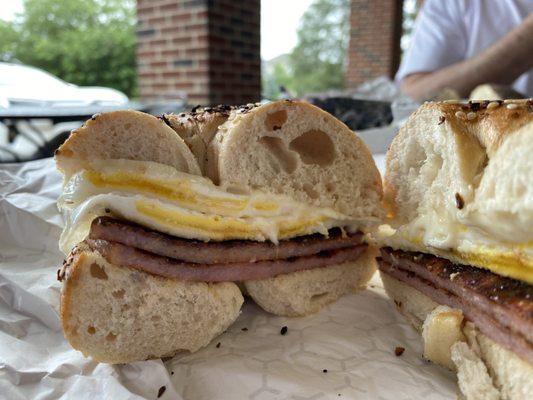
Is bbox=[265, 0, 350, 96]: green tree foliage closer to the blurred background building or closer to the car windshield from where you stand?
the blurred background building

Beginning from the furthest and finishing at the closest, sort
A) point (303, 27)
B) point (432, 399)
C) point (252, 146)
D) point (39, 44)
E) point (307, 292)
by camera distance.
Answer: point (303, 27) < point (39, 44) < point (307, 292) < point (252, 146) < point (432, 399)

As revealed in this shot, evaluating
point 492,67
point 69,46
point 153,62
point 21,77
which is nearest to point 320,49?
point 69,46

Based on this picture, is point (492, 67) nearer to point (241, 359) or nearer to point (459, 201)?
point (459, 201)

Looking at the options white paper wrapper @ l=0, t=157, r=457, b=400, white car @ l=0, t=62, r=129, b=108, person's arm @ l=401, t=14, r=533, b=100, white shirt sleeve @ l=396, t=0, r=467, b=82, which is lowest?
white paper wrapper @ l=0, t=157, r=457, b=400

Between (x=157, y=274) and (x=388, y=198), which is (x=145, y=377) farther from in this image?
(x=388, y=198)

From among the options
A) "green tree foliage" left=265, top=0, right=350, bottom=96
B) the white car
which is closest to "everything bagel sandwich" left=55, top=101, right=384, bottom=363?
the white car

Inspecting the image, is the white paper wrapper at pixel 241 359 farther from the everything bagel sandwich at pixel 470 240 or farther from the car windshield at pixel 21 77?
the car windshield at pixel 21 77

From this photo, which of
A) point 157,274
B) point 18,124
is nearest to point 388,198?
point 157,274

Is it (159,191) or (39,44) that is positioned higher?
(39,44)
